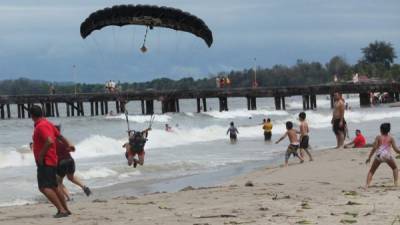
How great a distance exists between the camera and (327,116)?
182 ft

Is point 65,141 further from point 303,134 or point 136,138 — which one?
point 303,134

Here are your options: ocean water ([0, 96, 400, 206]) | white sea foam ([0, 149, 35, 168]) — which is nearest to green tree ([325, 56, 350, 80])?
ocean water ([0, 96, 400, 206])

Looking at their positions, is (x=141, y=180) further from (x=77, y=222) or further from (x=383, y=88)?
(x=383, y=88)

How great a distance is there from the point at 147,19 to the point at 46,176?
7.08 meters

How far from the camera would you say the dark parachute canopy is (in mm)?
15039

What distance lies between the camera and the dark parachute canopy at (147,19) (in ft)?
49.3

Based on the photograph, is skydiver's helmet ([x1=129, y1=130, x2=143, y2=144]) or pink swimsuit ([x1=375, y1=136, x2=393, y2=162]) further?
skydiver's helmet ([x1=129, y1=130, x2=143, y2=144])

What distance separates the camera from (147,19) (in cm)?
1550

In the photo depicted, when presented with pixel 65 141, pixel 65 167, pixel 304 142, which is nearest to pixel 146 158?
pixel 304 142

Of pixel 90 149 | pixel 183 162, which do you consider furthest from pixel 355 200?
pixel 90 149

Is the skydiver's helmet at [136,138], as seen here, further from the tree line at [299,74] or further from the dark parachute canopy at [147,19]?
the tree line at [299,74]

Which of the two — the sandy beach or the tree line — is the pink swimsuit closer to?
the sandy beach

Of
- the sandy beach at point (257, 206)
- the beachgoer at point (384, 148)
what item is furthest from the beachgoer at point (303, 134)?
the beachgoer at point (384, 148)

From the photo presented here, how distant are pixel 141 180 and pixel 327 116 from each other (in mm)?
39875
